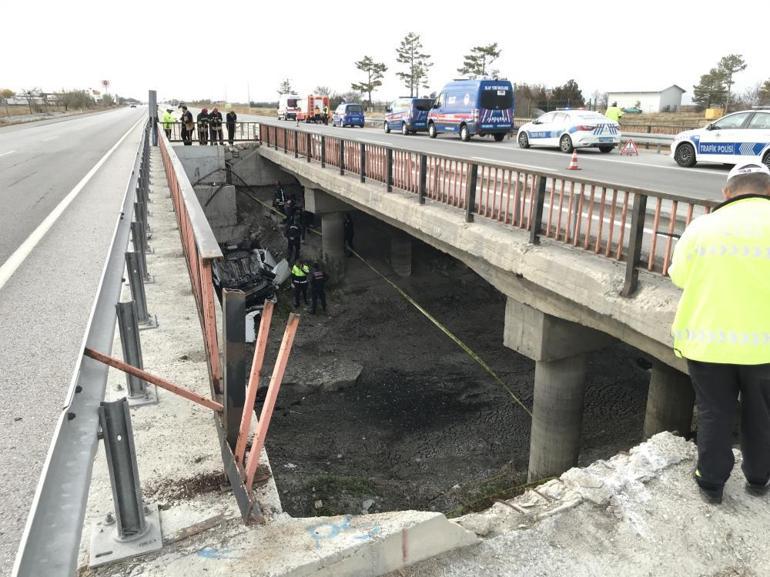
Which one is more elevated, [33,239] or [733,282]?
[733,282]

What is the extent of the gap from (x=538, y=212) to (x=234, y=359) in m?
5.65

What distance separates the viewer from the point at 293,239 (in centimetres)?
2173

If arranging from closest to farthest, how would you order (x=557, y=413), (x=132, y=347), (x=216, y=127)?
1. (x=132, y=347)
2. (x=557, y=413)
3. (x=216, y=127)

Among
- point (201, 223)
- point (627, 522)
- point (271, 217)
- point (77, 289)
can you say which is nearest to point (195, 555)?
point (201, 223)

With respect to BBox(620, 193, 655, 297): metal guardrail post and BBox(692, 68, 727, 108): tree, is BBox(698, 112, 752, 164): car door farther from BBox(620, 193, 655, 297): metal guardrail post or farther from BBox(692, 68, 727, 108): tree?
BBox(692, 68, 727, 108): tree

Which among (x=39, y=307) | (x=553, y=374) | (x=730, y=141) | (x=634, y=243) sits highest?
(x=730, y=141)

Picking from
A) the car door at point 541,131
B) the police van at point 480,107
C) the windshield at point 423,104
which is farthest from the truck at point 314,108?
the car door at point 541,131

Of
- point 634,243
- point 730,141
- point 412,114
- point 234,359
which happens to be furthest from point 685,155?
point 412,114

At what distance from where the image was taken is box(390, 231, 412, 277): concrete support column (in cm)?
2025

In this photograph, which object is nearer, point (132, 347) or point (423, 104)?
point (132, 347)

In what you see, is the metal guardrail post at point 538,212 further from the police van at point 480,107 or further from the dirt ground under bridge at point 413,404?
the police van at point 480,107

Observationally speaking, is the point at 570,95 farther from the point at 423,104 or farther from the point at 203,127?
the point at 203,127

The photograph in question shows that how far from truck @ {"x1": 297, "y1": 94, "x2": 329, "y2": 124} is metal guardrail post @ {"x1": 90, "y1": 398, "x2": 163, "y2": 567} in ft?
157

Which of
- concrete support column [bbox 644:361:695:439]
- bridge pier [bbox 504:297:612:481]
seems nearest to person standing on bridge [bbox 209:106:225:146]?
bridge pier [bbox 504:297:612:481]
